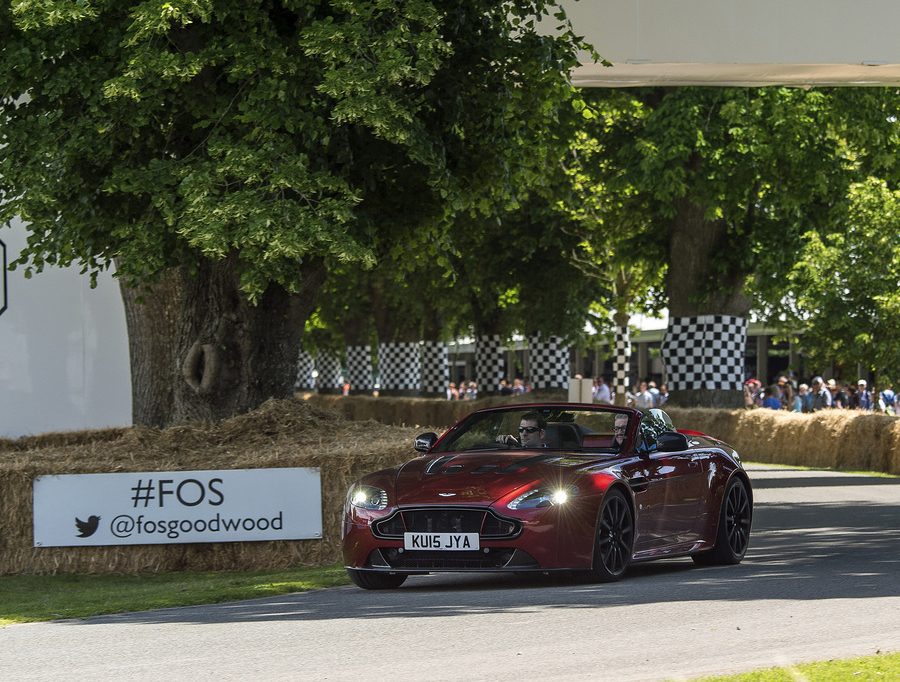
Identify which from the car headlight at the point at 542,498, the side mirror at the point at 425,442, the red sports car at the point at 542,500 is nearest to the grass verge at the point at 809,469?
the red sports car at the point at 542,500

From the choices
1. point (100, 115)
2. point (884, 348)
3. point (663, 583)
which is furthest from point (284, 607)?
point (884, 348)

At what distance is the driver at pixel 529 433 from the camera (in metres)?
12.4

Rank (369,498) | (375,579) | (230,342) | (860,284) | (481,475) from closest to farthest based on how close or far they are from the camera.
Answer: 1. (481,475)
2. (369,498)
3. (375,579)
4. (230,342)
5. (860,284)

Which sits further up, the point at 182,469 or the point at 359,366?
the point at 359,366

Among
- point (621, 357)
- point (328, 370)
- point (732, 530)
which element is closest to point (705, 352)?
point (621, 357)

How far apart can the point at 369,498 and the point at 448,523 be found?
67cm

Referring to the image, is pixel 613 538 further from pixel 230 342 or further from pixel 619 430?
pixel 230 342

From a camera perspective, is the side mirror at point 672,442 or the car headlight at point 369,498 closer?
the car headlight at point 369,498

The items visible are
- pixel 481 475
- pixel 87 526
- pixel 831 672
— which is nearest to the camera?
pixel 831 672

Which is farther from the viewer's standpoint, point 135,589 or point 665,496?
point 135,589

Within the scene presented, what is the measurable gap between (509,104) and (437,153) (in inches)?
42.7

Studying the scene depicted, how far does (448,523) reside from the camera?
1112cm

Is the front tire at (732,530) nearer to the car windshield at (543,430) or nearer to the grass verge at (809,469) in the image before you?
the car windshield at (543,430)

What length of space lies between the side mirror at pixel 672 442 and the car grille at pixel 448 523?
1745 millimetres
